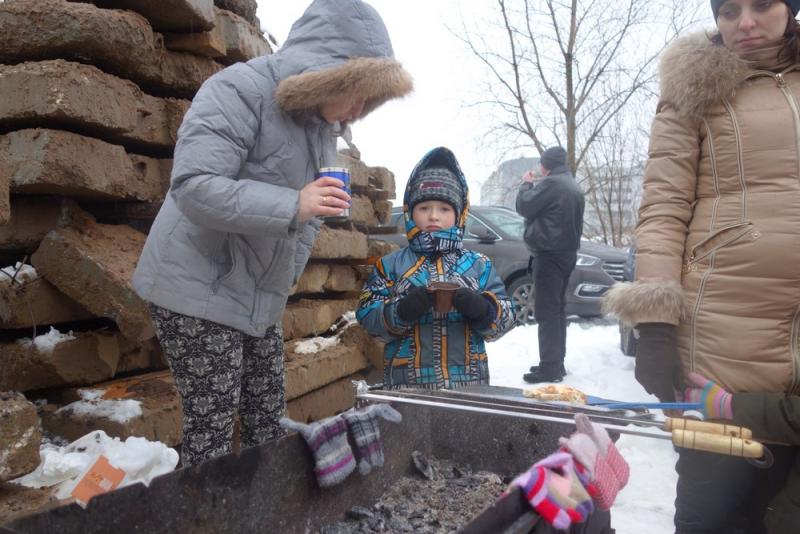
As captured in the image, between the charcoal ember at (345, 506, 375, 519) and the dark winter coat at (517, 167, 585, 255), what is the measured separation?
4.03 meters

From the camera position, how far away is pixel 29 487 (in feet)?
7.26

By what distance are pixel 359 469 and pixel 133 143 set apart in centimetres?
216

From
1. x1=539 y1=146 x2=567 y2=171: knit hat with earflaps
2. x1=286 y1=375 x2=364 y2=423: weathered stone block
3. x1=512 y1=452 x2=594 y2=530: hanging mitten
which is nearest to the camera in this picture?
x1=512 y1=452 x2=594 y2=530: hanging mitten

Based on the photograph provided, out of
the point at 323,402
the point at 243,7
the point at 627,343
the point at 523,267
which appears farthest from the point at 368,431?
the point at 523,267

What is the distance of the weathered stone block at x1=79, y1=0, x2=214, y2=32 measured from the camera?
3.21 metres

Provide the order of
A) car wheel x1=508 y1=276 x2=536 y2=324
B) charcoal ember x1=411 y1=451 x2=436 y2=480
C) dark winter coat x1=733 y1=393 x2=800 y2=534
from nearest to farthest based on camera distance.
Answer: dark winter coat x1=733 y1=393 x2=800 y2=534 < charcoal ember x1=411 y1=451 x2=436 y2=480 < car wheel x1=508 y1=276 x2=536 y2=324

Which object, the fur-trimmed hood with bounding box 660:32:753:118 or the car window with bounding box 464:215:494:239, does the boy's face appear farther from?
the car window with bounding box 464:215:494:239

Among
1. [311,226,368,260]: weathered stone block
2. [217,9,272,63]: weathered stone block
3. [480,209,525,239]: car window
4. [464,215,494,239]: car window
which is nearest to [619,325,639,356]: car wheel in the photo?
[480,209,525,239]: car window

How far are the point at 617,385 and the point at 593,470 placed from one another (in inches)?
179

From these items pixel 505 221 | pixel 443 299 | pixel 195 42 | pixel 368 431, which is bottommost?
pixel 368 431

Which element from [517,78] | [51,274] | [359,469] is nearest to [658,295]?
[359,469]

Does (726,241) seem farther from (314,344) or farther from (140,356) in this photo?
(314,344)

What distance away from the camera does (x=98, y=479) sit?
5.88 feet

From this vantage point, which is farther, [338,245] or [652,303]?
[338,245]
